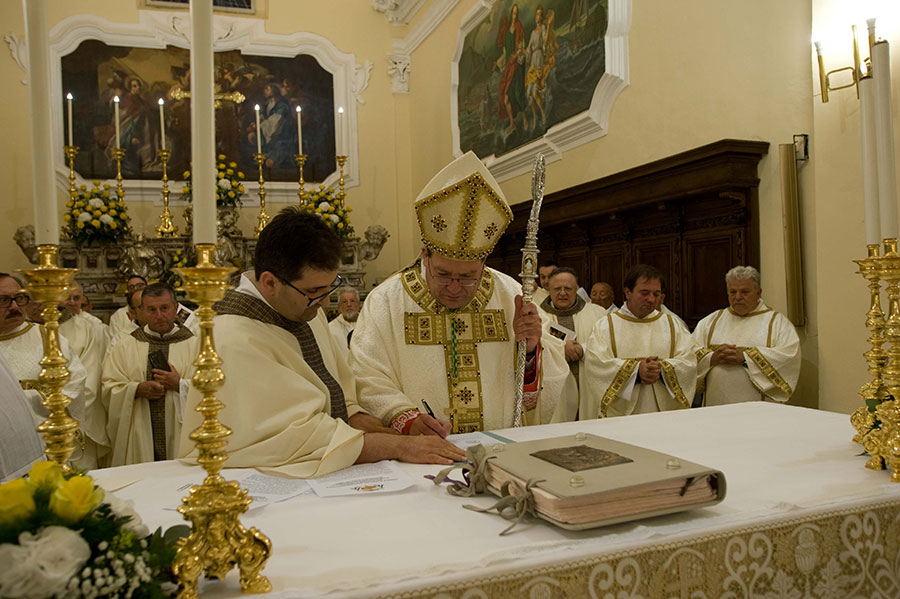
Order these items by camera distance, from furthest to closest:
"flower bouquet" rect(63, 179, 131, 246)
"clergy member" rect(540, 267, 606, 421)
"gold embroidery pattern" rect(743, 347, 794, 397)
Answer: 1. "flower bouquet" rect(63, 179, 131, 246)
2. "clergy member" rect(540, 267, 606, 421)
3. "gold embroidery pattern" rect(743, 347, 794, 397)

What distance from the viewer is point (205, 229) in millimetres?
1151

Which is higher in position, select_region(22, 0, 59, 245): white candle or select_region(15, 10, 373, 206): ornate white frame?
select_region(15, 10, 373, 206): ornate white frame

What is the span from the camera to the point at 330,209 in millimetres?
9977

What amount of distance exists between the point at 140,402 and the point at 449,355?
3303 millimetres

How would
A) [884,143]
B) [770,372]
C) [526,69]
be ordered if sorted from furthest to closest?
[526,69] → [770,372] → [884,143]

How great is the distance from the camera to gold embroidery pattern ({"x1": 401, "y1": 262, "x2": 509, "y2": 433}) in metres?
2.97

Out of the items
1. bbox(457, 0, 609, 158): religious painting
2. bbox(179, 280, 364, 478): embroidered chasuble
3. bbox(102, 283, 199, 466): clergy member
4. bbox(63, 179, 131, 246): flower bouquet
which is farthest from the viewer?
bbox(63, 179, 131, 246): flower bouquet

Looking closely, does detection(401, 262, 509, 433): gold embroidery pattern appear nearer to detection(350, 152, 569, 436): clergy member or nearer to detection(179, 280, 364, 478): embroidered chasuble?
detection(350, 152, 569, 436): clergy member

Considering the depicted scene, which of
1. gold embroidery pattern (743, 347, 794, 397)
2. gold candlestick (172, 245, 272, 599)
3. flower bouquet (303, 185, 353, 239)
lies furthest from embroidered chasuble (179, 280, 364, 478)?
flower bouquet (303, 185, 353, 239)

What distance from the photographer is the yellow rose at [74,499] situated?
100 cm

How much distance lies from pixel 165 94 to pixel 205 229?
11987mm

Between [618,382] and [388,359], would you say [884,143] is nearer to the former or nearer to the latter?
[388,359]

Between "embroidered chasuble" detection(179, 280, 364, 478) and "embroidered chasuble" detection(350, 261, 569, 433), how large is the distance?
67 cm

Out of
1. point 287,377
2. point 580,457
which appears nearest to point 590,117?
point 287,377
